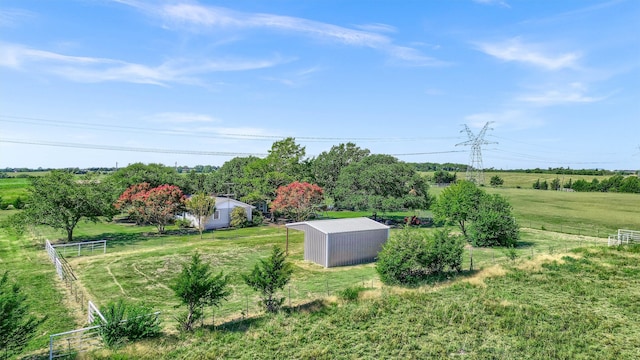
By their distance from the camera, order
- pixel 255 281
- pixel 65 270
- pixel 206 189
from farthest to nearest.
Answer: pixel 206 189 → pixel 65 270 → pixel 255 281

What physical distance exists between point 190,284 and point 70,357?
3668 mm

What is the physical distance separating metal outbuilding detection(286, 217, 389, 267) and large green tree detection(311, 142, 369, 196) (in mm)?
32863

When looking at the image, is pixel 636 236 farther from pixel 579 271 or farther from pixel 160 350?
pixel 160 350

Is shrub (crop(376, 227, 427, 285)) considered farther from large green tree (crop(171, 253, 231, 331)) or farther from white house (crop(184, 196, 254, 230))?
white house (crop(184, 196, 254, 230))

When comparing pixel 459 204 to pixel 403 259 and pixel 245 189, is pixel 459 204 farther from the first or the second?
pixel 245 189

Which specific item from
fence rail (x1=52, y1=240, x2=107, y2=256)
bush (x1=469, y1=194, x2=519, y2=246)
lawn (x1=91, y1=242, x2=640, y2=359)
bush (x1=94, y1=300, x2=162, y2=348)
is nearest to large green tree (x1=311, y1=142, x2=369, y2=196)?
bush (x1=469, y1=194, x2=519, y2=246)

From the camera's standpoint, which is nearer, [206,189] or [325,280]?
[325,280]

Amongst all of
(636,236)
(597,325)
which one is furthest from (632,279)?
(636,236)

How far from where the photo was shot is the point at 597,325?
13.0 meters

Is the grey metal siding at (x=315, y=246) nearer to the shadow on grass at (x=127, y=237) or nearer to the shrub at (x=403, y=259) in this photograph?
the shrub at (x=403, y=259)

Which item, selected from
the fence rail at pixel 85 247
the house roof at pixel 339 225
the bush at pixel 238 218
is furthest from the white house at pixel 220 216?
the house roof at pixel 339 225

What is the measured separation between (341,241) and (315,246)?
164 cm

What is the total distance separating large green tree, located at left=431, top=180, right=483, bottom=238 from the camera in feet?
96.5

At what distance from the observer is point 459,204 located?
29.5 m
